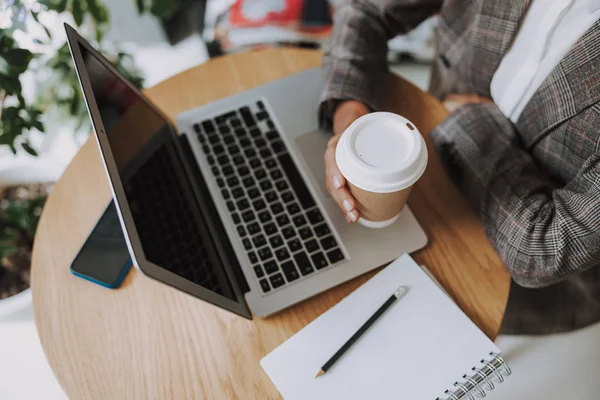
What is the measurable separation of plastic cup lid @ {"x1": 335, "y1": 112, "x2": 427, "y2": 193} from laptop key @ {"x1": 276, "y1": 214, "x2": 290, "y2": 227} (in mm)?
210

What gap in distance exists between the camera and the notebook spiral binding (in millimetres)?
615

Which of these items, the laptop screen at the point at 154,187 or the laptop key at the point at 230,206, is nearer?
the laptop screen at the point at 154,187

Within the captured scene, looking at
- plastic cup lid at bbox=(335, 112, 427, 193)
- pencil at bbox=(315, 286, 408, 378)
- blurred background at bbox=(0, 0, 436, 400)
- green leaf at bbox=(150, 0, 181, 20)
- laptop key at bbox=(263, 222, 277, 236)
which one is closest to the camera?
plastic cup lid at bbox=(335, 112, 427, 193)

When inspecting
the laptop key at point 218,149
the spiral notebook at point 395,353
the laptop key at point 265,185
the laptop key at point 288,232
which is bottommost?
the spiral notebook at point 395,353

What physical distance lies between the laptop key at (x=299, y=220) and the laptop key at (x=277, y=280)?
3.5 inches

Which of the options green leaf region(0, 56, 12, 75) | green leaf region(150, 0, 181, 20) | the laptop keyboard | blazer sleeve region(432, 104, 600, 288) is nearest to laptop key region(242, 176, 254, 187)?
the laptop keyboard

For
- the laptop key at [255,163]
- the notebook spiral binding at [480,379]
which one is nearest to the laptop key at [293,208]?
the laptop key at [255,163]

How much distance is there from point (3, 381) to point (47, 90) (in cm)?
71

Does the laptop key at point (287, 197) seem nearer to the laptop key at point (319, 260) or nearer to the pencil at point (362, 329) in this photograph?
the laptop key at point (319, 260)

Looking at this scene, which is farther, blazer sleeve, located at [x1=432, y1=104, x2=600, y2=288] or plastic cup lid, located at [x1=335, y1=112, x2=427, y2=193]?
blazer sleeve, located at [x1=432, y1=104, x2=600, y2=288]

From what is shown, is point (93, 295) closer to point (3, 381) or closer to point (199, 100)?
point (199, 100)

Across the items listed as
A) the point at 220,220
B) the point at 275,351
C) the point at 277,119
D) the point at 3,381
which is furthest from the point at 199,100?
the point at 3,381

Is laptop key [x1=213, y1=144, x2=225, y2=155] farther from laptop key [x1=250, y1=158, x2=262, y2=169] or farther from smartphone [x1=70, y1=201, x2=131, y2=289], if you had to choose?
smartphone [x1=70, y1=201, x2=131, y2=289]

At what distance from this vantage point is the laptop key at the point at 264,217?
75 cm
